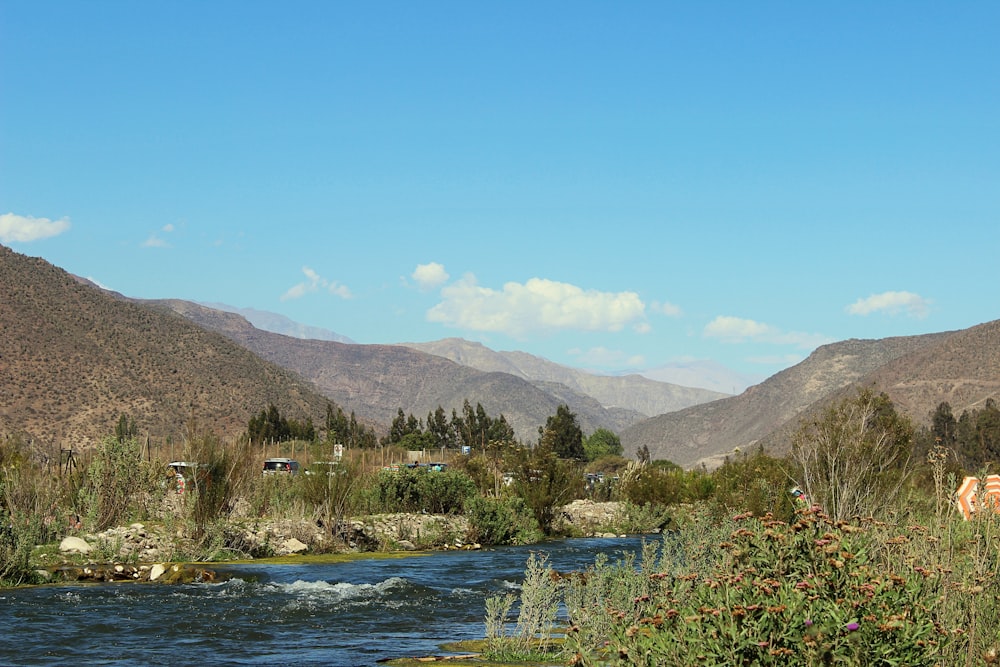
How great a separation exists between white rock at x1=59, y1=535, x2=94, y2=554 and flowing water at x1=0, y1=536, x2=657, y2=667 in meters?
3.04

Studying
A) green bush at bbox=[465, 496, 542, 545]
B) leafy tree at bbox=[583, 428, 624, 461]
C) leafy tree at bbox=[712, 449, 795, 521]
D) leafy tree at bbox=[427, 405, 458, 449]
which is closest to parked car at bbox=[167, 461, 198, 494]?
green bush at bbox=[465, 496, 542, 545]

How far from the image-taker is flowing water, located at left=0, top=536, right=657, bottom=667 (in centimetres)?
1370

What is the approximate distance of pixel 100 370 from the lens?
82.9 metres

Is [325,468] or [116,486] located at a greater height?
[325,468]

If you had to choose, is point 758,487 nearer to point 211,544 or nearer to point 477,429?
point 211,544

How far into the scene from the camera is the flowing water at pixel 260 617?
539 inches

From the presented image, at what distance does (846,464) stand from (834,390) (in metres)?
116

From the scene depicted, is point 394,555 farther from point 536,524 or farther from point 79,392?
point 79,392

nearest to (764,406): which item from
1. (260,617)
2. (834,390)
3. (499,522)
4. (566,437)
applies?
(834,390)

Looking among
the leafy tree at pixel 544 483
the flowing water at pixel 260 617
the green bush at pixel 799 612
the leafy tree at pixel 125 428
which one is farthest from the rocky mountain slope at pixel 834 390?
the green bush at pixel 799 612

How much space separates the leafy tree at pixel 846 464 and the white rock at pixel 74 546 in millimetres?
15542

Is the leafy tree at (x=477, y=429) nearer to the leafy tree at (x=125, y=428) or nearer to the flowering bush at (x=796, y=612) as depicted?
the leafy tree at (x=125, y=428)

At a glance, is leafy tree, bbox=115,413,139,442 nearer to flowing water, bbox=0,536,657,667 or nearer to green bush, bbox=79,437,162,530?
green bush, bbox=79,437,162,530

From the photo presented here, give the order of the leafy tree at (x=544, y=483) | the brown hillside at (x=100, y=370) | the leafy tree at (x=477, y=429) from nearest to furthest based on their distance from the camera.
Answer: the leafy tree at (x=544, y=483), the brown hillside at (x=100, y=370), the leafy tree at (x=477, y=429)
